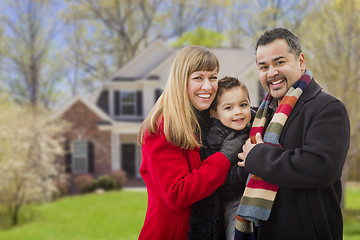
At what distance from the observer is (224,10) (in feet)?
105

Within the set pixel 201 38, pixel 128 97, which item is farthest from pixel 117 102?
pixel 201 38

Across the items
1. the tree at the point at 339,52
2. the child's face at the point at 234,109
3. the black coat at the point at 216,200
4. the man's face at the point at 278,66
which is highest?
the tree at the point at 339,52

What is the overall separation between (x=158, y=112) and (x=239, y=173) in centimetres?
70

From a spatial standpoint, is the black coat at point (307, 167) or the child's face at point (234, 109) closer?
the black coat at point (307, 167)

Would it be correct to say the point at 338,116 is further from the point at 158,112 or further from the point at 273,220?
the point at 158,112

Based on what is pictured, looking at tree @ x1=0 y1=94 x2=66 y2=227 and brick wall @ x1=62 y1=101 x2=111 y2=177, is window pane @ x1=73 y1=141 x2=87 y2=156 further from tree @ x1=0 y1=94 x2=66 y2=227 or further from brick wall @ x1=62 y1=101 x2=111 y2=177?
tree @ x1=0 y1=94 x2=66 y2=227

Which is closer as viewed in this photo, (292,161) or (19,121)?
(292,161)

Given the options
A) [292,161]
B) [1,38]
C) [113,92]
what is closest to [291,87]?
[292,161]

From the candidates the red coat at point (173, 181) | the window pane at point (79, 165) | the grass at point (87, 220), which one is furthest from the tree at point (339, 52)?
the window pane at point (79, 165)

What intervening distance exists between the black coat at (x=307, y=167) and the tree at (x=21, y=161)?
12114 mm

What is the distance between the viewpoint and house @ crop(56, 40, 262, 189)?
20844mm

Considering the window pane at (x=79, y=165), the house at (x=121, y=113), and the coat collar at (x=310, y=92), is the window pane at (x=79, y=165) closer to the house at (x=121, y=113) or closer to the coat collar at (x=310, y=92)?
the house at (x=121, y=113)

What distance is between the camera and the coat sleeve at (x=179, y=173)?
8.55ft

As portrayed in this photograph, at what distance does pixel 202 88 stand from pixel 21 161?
1222 centimetres
